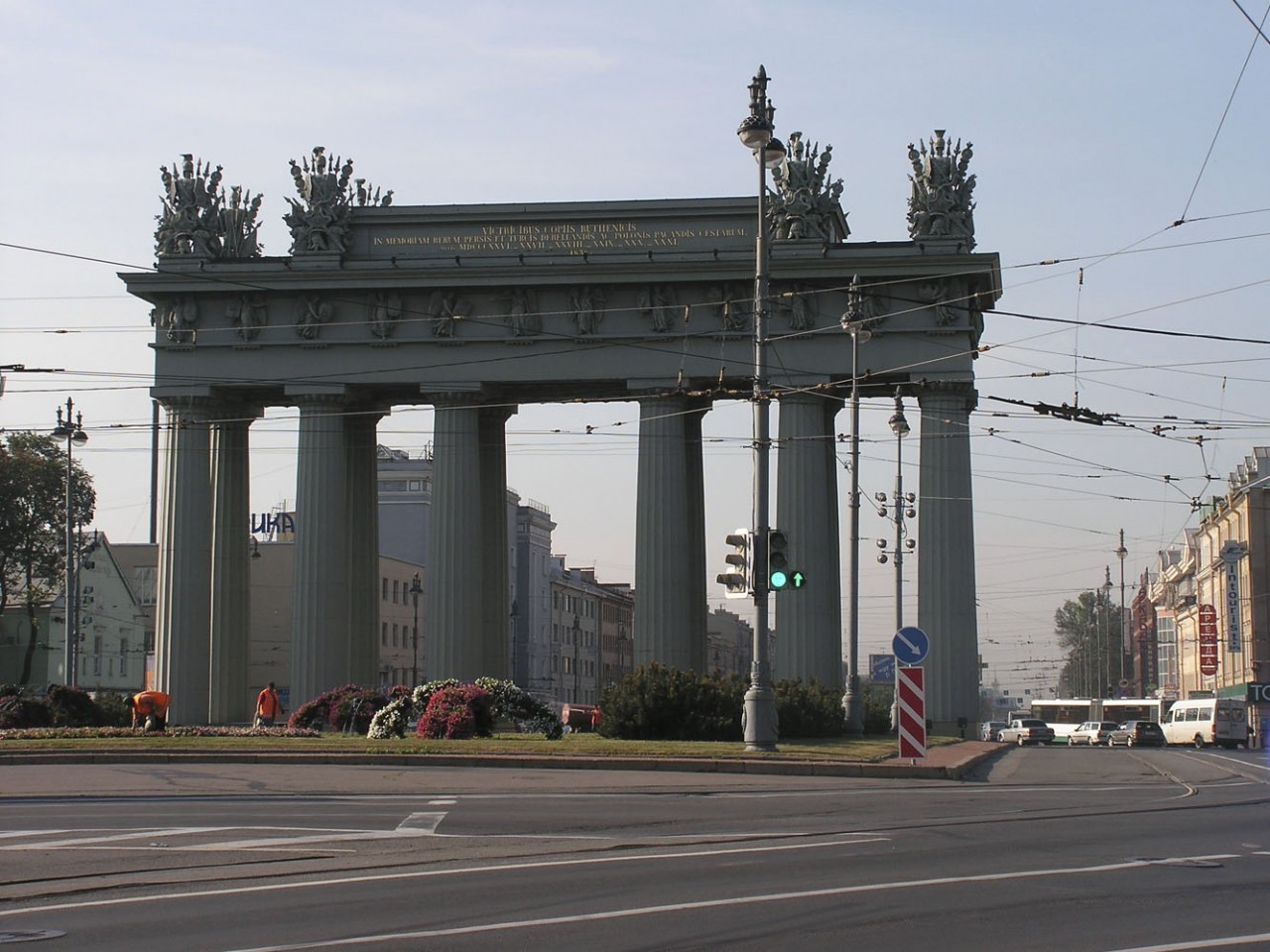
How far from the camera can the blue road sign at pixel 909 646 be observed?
2939 cm

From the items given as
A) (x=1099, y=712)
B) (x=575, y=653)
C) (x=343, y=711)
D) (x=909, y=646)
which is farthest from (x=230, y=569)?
(x=575, y=653)

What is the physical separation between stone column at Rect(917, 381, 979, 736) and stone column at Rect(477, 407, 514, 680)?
1358 cm

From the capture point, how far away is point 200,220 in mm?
55125

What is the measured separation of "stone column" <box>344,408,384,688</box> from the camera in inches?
2216

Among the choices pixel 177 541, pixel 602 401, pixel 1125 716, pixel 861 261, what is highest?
pixel 861 261

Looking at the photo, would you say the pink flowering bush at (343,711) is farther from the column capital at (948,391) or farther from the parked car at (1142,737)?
the parked car at (1142,737)

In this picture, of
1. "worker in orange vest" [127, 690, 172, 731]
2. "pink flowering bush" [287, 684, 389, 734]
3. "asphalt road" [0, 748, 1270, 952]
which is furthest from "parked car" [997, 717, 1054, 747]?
"asphalt road" [0, 748, 1270, 952]

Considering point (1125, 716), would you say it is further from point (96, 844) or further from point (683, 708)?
point (96, 844)

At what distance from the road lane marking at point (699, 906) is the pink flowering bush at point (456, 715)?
2225 centimetres

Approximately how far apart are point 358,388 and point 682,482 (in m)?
10.9

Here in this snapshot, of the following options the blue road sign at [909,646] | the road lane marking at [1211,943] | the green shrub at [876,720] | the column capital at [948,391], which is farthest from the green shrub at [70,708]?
the road lane marking at [1211,943]

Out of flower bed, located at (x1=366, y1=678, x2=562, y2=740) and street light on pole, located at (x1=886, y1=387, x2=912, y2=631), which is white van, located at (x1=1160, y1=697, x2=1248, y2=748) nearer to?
street light on pole, located at (x1=886, y1=387, x2=912, y2=631)

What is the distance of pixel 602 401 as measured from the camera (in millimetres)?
55219

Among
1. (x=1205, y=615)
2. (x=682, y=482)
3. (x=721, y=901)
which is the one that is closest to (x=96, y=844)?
(x=721, y=901)
